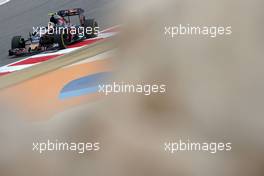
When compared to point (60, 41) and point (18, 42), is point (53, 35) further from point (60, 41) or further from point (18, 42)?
point (18, 42)

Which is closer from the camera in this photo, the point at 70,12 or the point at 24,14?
the point at 70,12

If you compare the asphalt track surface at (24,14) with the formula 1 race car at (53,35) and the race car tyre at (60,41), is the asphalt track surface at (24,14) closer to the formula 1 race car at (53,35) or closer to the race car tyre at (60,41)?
the formula 1 race car at (53,35)

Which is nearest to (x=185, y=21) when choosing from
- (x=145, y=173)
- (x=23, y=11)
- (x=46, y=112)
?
(x=145, y=173)

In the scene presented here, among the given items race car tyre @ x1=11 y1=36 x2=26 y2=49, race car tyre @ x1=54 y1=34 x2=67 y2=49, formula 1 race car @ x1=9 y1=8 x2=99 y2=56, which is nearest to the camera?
race car tyre @ x1=54 y1=34 x2=67 y2=49

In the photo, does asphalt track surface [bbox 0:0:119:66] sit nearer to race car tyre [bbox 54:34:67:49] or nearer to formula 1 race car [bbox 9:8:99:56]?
formula 1 race car [bbox 9:8:99:56]

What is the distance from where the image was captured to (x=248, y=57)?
98cm

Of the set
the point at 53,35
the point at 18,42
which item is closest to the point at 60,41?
the point at 53,35

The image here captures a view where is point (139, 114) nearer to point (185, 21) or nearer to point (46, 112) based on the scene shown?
point (185, 21)

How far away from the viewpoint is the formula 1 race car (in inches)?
129

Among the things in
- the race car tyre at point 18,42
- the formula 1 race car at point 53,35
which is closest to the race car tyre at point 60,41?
the formula 1 race car at point 53,35

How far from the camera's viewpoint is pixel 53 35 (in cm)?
341

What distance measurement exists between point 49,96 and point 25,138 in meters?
0.24

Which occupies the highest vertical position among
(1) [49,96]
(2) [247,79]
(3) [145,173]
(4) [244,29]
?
(4) [244,29]

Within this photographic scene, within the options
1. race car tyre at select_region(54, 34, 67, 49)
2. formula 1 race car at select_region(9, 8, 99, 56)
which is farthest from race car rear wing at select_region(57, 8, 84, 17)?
race car tyre at select_region(54, 34, 67, 49)
